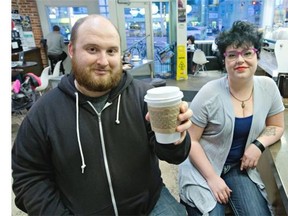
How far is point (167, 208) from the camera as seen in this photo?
115 centimetres

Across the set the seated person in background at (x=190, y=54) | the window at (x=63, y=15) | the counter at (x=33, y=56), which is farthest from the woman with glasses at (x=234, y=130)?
the window at (x=63, y=15)

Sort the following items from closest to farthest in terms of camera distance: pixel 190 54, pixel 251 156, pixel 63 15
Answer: pixel 251 156
pixel 190 54
pixel 63 15

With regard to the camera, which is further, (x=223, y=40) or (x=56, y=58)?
(x=56, y=58)

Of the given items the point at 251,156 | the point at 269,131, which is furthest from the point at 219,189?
the point at 269,131

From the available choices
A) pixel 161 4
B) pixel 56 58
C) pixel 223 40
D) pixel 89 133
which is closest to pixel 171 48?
pixel 161 4

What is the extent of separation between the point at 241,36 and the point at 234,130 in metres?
0.50

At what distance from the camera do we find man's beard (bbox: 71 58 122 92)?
3.34 feet

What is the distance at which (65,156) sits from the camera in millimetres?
998

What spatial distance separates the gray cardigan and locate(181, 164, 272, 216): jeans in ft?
0.12

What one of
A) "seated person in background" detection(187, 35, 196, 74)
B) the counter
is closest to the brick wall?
the counter

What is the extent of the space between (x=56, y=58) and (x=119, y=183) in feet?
20.5

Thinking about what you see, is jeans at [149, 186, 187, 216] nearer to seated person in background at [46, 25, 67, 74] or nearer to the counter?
the counter

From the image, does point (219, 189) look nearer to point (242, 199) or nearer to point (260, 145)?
point (242, 199)
